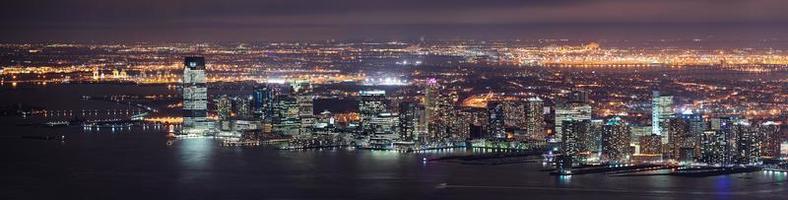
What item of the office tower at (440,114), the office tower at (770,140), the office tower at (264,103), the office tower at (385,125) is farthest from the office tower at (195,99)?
the office tower at (770,140)

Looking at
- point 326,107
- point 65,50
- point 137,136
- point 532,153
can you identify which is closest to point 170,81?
point 65,50

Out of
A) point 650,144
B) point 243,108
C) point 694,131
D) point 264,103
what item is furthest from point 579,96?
point 650,144

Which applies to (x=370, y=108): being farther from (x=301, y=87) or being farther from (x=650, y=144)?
(x=650, y=144)

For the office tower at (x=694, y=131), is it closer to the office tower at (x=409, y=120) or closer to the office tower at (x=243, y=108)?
the office tower at (x=409, y=120)

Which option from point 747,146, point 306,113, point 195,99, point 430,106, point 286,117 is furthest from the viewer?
point 195,99

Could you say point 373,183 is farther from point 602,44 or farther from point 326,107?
point 602,44

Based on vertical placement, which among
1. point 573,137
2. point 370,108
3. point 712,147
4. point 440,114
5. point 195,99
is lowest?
point 712,147

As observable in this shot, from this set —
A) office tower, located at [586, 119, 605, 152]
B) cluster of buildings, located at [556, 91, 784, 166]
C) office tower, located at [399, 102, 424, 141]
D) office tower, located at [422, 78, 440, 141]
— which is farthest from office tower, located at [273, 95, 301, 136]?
office tower, located at [586, 119, 605, 152]
